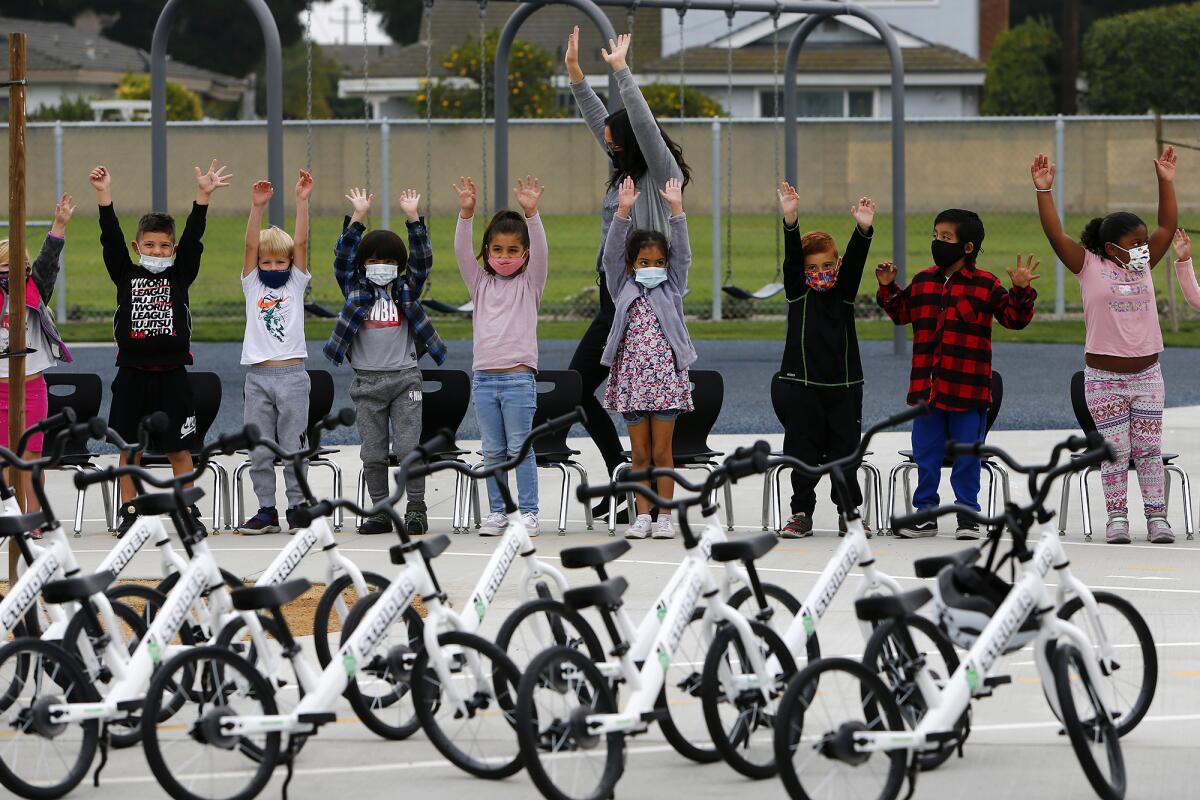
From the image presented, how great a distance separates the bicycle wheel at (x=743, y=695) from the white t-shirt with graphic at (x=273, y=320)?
5.07m

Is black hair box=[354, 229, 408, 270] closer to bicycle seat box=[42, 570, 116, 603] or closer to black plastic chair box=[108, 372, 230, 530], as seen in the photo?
black plastic chair box=[108, 372, 230, 530]

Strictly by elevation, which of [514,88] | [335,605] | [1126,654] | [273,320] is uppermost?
[514,88]

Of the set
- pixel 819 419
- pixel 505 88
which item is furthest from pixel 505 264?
pixel 505 88

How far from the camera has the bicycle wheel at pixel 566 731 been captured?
19.2ft

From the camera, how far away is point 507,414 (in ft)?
35.3

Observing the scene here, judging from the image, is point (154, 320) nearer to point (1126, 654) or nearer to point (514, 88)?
point (1126, 654)

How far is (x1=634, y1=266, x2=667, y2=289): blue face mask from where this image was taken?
419 inches

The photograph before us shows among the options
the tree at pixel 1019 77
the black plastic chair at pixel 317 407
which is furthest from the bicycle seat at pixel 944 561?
the tree at pixel 1019 77

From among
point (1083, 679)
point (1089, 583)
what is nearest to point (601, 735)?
point (1083, 679)

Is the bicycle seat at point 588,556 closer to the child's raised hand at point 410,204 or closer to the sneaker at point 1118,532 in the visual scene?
the child's raised hand at point 410,204

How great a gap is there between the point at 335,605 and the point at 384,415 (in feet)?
12.5

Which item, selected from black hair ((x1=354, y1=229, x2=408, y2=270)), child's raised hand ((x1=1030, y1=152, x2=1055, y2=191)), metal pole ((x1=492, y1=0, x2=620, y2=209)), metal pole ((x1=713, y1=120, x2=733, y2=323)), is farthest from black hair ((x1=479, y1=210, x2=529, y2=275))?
metal pole ((x1=713, y1=120, x2=733, y2=323))

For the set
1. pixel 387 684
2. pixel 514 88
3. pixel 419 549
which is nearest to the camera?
pixel 419 549

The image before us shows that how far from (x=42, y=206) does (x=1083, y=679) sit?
21.7 metres
